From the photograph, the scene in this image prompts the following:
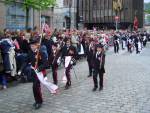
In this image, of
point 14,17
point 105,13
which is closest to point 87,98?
point 14,17

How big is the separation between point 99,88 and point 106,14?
77.4 m

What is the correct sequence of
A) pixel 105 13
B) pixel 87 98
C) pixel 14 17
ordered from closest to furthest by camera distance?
pixel 87 98 < pixel 14 17 < pixel 105 13

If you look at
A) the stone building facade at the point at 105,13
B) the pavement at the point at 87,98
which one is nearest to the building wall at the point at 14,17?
the pavement at the point at 87,98

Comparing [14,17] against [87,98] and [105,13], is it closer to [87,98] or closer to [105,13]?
[87,98]

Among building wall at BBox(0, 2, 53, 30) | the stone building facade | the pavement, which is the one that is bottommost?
the pavement

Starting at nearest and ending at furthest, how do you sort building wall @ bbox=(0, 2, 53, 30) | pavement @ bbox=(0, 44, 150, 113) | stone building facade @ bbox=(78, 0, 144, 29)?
pavement @ bbox=(0, 44, 150, 113), building wall @ bbox=(0, 2, 53, 30), stone building facade @ bbox=(78, 0, 144, 29)

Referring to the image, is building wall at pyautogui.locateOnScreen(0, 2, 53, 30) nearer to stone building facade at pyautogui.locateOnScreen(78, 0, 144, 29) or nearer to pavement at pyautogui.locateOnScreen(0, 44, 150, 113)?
pavement at pyautogui.locateOnScreen(0, 44, 150, 113)

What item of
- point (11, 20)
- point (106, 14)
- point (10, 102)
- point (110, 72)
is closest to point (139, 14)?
point (106, 14)

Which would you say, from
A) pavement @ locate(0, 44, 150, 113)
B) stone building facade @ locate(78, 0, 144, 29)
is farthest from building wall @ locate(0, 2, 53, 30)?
stone building facade @ locate(78, 0, 144, 29)

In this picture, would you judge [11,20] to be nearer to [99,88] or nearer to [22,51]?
[22,51]

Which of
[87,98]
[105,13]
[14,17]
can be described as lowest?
[87,98]

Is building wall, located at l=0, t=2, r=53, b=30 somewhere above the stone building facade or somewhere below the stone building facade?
below

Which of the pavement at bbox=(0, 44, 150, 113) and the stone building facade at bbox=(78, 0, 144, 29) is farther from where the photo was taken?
the stone building facade at bbox=(78, 0, 144, 29)

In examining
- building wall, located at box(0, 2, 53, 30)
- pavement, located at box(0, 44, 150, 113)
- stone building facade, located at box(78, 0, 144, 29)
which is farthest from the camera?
stone building facade, located at box(78, 0, 144, 29)
